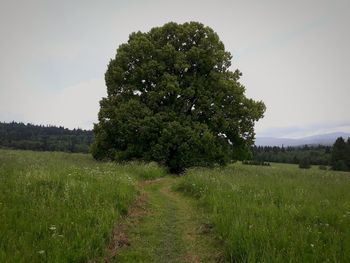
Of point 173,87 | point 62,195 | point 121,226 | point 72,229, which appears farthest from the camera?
point 173,87

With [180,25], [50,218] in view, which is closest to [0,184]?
[50,218]

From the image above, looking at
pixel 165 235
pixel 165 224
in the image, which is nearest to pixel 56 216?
pixel 165 235

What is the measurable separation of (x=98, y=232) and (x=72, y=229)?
1.94 ft

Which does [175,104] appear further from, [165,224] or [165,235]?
[165,235]

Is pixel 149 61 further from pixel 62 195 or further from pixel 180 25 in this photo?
pixel 62 195

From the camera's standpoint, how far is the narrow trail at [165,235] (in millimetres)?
7409

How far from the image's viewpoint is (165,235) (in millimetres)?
8992

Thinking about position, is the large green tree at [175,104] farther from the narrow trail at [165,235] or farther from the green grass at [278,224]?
the narrow trail at [165,235]

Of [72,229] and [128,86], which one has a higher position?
[128,86]

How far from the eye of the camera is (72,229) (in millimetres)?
7562

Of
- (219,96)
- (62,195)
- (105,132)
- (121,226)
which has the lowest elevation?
(121,226)

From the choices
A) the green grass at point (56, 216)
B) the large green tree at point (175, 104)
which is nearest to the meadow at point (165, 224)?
the green grass at point (56, 216)

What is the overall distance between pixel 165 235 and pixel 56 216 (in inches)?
114

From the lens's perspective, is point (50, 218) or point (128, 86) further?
point (128, 86)
